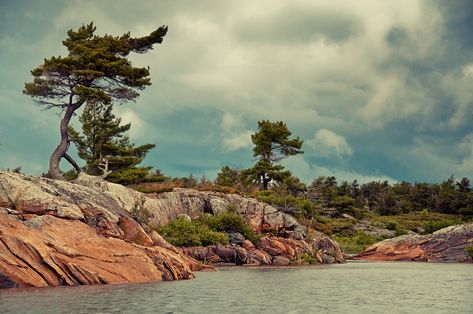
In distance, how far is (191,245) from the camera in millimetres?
44312

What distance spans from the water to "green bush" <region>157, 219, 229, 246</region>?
16.1 m

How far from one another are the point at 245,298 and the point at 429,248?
48306 mm

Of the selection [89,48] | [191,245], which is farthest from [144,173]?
[191,245]

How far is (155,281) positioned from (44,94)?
35485mm

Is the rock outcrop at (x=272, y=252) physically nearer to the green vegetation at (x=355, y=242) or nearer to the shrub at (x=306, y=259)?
the shrub at (x=306, y=259)

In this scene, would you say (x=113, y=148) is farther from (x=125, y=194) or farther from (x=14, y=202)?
(x=14, y=202)

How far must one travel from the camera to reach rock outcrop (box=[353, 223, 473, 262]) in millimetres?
60094

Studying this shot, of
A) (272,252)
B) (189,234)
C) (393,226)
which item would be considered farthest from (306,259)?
(393,226)

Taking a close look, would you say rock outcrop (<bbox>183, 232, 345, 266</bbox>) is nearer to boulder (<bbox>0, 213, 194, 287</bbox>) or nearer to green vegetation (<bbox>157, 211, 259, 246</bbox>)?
green vegetation (<bbox>157, 211, 259, 246</bbox>)

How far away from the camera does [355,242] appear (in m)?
85.7

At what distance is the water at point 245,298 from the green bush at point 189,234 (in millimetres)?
16131

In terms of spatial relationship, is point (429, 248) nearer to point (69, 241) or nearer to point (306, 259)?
point (306, 259)

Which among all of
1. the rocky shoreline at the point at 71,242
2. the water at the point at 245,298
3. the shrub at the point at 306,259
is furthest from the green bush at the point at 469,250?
the rocky shoreline at the point at 71,242

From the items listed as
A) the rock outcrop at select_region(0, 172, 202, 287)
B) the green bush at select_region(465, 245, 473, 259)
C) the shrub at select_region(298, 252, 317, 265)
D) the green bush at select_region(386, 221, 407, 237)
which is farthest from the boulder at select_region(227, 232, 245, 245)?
the green bush at select_region(386, 221, 407, 237)
